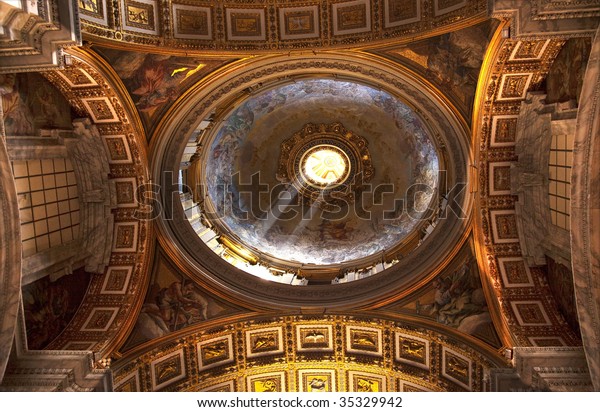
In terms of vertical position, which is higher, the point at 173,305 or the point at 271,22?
the point at 271,22

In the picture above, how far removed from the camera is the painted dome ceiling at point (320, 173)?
717 inches

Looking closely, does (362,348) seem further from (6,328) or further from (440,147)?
(6,328)

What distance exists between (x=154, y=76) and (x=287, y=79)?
3747 mm

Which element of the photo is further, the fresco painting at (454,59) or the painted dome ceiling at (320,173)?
the painted dome ceiling at (320,173)

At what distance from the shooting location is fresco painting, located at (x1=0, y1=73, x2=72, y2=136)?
11.4 m

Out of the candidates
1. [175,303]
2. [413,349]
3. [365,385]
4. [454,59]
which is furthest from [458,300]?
[175,303]

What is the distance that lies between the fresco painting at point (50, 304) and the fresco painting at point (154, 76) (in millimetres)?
4622

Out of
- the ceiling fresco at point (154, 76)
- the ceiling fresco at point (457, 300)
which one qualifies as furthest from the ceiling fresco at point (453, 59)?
the ceiling fresco at point (154, 76)

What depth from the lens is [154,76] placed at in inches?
531

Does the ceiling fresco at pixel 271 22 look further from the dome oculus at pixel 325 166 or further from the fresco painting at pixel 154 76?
the dome oculus at pixel 325 166

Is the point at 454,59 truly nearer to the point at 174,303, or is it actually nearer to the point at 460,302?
the point at 460,302

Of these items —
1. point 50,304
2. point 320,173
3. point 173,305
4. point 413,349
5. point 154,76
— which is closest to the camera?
point 50,304

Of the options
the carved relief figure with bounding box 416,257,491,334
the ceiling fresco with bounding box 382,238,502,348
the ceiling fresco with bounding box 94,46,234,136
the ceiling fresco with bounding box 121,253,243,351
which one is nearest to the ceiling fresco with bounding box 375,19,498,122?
the ceiling fresco with bounding box 382,238,502,348

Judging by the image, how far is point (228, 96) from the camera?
14.7 metres
